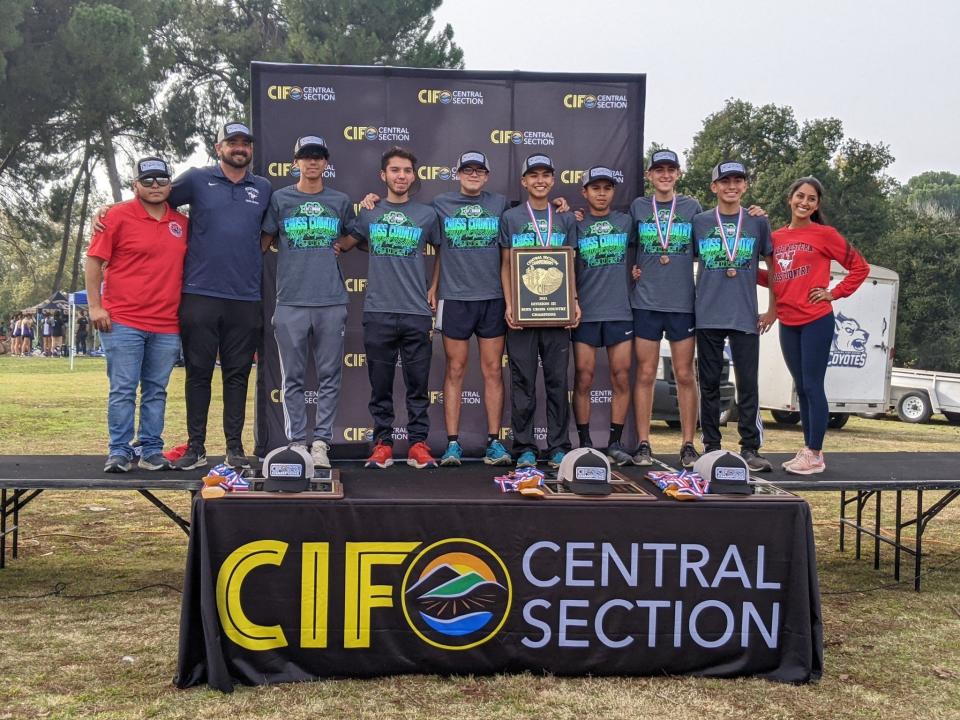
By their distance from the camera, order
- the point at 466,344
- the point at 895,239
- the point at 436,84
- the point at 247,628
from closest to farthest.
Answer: the point at 247,628 < the point at 466,344 < the point at 436,84 < the point at 895,239

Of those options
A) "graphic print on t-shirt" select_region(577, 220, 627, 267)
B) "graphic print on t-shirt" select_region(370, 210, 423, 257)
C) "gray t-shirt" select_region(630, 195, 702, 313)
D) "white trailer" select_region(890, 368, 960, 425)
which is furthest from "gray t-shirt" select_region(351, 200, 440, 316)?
"white trailer" select_region(890, 368, 960, 425)

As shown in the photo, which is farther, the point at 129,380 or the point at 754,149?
the point at 754,149

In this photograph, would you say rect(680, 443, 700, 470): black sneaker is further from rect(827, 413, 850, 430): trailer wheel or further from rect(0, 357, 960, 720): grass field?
rect(827, 413, 850, 430): trailer wheel

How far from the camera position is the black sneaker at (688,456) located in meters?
5.20

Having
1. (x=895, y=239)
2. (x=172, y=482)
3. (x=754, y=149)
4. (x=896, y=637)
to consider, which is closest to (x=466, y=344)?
(x=172, y=482)

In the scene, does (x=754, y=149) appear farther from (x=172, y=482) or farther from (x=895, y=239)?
(x=172, y=482)

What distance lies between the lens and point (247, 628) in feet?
11.9

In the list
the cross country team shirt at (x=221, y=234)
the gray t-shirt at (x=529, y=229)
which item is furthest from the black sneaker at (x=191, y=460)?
the gray t-shirt at (x=529, y=229)

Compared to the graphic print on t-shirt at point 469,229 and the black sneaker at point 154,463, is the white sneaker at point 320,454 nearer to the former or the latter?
the black sneaker at point 154,463

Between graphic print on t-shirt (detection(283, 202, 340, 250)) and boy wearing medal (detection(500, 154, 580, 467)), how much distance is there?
99cm

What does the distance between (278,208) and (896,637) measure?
3857mm

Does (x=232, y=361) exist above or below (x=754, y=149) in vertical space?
below

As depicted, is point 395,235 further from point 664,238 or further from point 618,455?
point 618,455

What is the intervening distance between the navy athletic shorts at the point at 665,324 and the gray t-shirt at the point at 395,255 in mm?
1270
